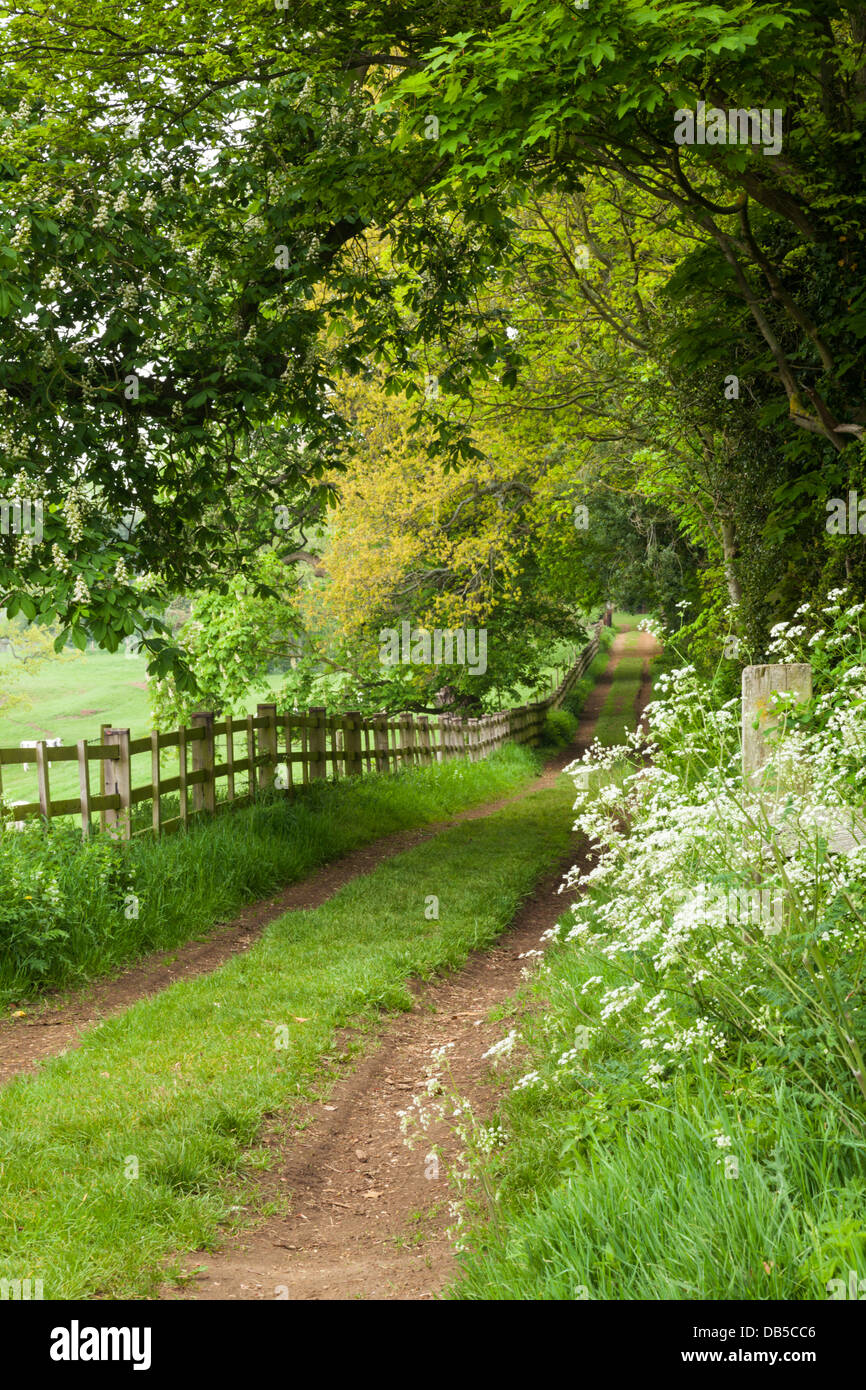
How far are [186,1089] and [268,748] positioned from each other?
27.8ft

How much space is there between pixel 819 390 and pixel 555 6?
4.39 m

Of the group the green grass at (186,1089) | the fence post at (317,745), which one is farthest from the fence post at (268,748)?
the green grass at (186,1089)

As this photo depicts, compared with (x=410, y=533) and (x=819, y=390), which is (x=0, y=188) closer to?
(x=819, y=390)

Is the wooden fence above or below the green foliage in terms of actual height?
above

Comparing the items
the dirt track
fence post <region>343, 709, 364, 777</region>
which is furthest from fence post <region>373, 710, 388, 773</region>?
the dirt track

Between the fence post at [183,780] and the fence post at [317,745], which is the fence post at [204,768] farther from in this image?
the fence post at [317,745]

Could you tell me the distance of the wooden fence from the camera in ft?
31.1

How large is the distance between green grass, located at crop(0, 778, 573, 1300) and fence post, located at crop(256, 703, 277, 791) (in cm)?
388

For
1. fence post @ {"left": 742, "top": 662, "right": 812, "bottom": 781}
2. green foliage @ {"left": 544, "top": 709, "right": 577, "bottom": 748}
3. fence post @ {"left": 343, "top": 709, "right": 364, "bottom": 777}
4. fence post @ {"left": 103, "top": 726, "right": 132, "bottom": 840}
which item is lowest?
green foliage @ {"left": 544, "top": 709, "right": 577, "bottom": 748}

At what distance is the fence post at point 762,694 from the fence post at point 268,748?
8.75 m

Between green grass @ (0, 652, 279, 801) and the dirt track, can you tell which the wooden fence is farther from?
green grass @ (0, 652, 279, 801)

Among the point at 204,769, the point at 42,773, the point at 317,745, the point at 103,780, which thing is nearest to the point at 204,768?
the point at 204,769

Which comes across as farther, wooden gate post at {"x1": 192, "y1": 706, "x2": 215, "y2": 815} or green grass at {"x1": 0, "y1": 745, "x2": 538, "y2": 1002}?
wooden gate post at {"x1": 192, "y1": 706, "x2": 215, "y2": 815}

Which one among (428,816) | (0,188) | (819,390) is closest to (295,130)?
(0,188)
